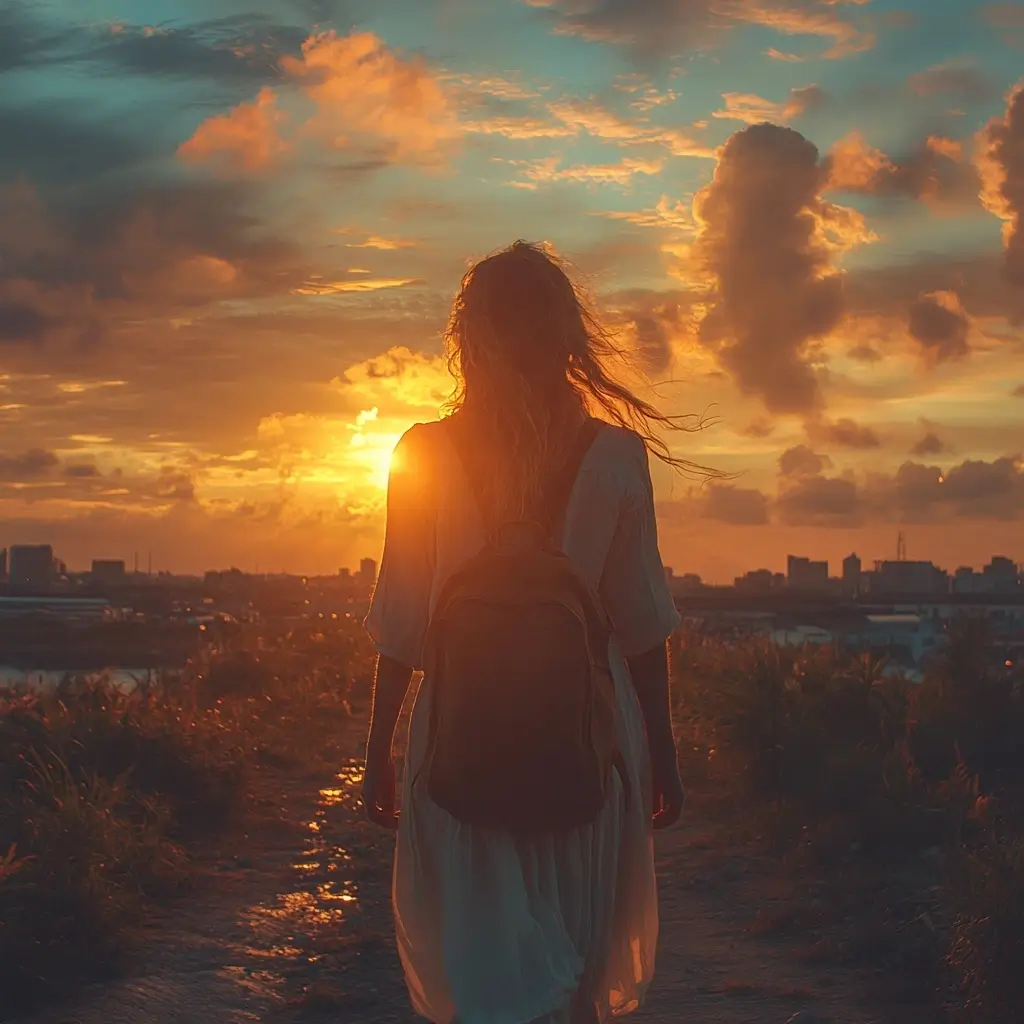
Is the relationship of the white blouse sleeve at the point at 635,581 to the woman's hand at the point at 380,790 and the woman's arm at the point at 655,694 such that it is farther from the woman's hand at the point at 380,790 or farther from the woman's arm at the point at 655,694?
the woman's hand at the point at 380,790

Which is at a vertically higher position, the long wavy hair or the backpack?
the long wavy hair

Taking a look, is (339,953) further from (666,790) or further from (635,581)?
(635,581)

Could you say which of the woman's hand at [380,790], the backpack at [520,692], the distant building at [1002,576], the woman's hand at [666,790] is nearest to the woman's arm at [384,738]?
the woman's hand at [380,790]

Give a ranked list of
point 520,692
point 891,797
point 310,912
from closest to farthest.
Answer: point 520,692 < point 310,912 < point 891,797

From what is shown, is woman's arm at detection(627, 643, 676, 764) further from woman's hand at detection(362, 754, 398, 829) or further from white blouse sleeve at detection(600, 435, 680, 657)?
woman's hand at detection(362, 754, 398, 829)

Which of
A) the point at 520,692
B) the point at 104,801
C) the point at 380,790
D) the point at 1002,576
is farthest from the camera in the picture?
the point at 1002,576

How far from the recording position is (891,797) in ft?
27.3

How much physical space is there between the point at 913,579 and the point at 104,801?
53.3 metres

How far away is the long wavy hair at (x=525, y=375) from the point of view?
305cm

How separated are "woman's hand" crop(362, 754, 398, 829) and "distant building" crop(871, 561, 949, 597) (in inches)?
2163

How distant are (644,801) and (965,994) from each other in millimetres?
2925

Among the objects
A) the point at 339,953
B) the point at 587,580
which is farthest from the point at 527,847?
the point at 339,953

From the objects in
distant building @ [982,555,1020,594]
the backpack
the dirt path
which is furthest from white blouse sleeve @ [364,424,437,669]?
distant building @ [982,555,1020,594]

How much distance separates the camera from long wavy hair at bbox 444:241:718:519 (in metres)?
3.05
